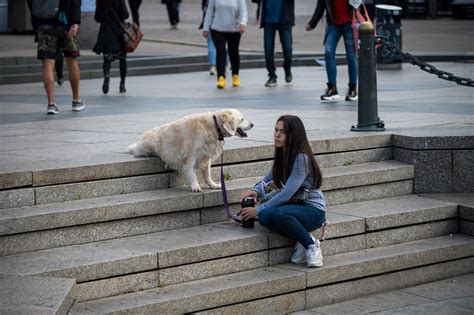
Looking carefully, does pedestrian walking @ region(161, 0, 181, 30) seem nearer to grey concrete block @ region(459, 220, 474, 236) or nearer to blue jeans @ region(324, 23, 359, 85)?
blue jeans @ region(324, 23, 359, 85)

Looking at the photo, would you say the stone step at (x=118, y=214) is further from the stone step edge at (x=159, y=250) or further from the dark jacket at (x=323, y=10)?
the dark jacket at (x=323, y=10)

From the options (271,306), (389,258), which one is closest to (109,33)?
(389,258)

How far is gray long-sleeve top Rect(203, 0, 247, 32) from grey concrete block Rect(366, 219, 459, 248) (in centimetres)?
751

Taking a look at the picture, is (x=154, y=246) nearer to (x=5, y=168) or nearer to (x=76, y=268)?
(x=76, y=268)

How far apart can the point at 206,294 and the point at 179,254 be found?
391mm

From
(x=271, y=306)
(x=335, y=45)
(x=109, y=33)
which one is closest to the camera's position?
(x=271, y=306)

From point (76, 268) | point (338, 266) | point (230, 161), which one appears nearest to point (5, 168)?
point (76, 268)

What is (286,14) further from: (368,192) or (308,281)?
(308,281)

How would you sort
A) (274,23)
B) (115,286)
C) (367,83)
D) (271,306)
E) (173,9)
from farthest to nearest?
(173,9), (274,23), (367,83), (271,306), (115,286)

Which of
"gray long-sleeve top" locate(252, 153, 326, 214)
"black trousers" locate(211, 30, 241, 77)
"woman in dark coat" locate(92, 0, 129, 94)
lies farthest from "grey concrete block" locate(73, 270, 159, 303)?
"black trousers" locate(211, 30, 241, 77)

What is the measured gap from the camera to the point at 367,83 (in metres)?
10.0

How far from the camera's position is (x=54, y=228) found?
7.32 meters

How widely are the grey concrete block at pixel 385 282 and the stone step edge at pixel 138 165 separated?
1.48 metres

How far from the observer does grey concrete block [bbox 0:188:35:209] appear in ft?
24.6
